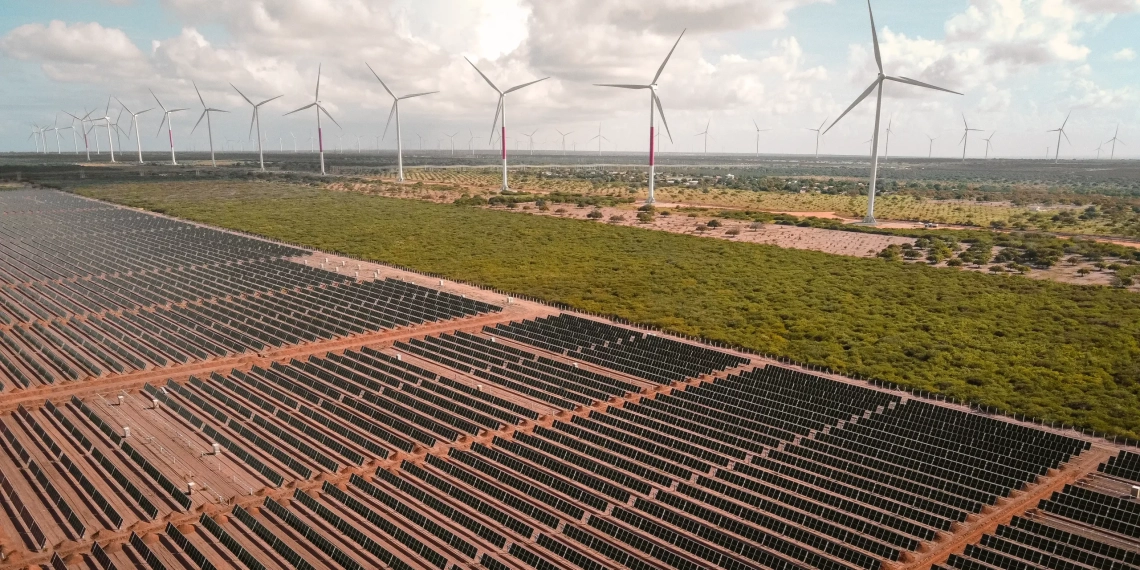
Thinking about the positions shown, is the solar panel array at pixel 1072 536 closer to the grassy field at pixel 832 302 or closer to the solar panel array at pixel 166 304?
the grassy field at pixel 832 302

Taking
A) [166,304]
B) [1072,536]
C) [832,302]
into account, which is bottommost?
[1072,536]

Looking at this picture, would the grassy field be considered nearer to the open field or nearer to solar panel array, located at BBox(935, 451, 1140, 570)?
the open field

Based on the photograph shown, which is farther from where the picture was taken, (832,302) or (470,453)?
(832,302)

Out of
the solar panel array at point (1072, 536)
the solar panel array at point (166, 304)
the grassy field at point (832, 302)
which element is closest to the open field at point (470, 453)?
the solar panel array at point (1072, 536)

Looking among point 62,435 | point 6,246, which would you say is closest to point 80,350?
point 62,435

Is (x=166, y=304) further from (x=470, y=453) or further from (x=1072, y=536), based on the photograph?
(x=1072, y=536)

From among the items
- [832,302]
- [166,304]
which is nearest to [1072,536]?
[832,302]

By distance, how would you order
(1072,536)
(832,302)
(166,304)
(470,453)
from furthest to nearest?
(832,302) < (166,304) < (470,453) < (1072,536)
